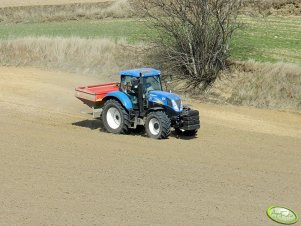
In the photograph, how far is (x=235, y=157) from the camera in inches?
557

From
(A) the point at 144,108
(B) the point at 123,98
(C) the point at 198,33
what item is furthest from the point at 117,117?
(C) the point at 198,33

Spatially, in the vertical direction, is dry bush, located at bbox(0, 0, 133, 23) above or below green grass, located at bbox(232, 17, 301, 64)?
above

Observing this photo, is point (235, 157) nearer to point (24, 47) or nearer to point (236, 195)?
point (236, 195)

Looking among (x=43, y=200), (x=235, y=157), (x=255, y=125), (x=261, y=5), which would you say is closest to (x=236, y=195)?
(x=235, y=157)

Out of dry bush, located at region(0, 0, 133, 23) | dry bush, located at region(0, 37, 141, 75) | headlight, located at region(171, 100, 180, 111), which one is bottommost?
headlight, located at region(171, 100, 180, 111)

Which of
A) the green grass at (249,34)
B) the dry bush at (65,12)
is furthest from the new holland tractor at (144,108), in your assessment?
the dry bush at (65,12)

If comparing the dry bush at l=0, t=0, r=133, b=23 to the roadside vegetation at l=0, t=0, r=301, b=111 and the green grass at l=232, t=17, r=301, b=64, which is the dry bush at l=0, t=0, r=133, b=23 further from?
the green grass at l=232, t=17, r=301, b=64

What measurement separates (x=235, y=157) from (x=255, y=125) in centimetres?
403

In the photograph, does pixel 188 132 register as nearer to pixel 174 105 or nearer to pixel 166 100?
pixel 174 105

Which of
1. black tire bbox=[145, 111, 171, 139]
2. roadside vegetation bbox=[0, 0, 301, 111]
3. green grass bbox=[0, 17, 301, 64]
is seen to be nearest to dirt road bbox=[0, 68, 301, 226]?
black tire bbox=[145, 111, 171, 139]

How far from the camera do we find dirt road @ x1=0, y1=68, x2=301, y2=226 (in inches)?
416

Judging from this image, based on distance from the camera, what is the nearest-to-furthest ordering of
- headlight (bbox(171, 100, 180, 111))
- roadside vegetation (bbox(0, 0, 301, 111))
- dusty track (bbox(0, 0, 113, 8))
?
headlight (bbox(171, 100, 180, 111))
roadside vegetation (bbox(0, 0, 301, 111))
dusty track (bbox(0, 0, 113, 8))

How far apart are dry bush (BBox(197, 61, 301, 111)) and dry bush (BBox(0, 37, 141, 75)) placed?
4.95 meters

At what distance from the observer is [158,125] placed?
15.2 m
